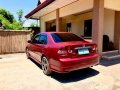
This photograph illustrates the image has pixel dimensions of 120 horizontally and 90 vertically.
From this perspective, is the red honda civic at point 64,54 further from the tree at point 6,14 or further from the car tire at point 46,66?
the tree at point 6,14

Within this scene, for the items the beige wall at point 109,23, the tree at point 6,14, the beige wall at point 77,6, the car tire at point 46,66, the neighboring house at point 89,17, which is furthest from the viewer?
the tree at point 6,14

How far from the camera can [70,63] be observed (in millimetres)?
4582

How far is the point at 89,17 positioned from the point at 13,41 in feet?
20.5

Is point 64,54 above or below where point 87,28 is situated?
below

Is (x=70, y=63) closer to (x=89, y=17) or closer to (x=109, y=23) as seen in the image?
(x=109, y=23)

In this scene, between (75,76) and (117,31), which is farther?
(117,31)

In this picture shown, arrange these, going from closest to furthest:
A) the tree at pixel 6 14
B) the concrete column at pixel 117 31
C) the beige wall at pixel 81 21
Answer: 1. the concrete column at pixel 117 31
2. the beige wall at pixel 81 21
3. the tree at pixel 6 14

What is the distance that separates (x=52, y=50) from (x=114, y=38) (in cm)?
603

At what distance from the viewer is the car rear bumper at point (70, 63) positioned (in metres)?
4.54

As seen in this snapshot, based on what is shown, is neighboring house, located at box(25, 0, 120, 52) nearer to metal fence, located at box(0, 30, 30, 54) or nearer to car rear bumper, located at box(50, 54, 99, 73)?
metal fence, located at box(0, 30, 30, 54)

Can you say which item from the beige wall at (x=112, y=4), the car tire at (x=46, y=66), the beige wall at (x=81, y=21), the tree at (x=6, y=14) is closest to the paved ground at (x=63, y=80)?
the car tire at (x=46, y=66)

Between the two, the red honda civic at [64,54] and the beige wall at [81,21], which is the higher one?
the beige wall at [81,21]

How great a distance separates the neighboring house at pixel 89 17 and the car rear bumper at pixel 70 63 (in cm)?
288

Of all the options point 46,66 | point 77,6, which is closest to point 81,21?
point 77,6
